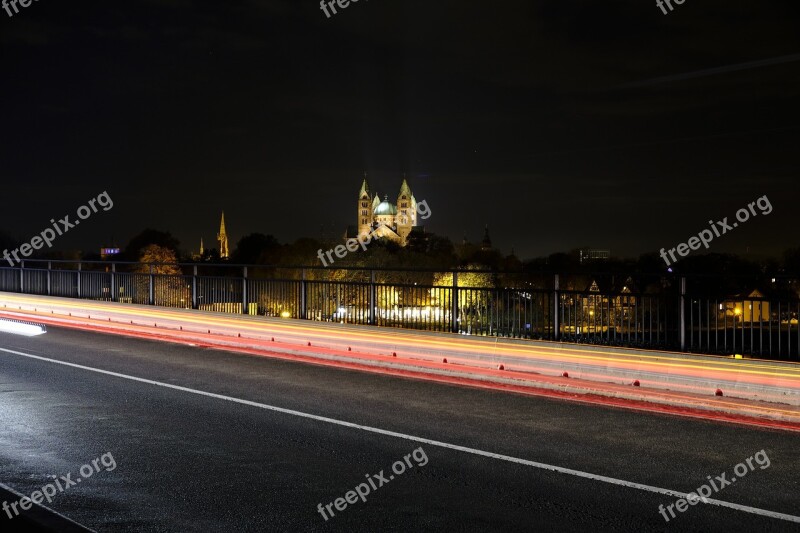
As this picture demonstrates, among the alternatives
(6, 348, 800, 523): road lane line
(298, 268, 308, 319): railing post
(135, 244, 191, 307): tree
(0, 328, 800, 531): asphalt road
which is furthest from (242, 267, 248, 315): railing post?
(0, 328, 800, 531): asphalt road

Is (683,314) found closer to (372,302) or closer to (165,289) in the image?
(372,302)

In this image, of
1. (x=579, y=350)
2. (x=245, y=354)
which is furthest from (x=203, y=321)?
(x=579, y=350)

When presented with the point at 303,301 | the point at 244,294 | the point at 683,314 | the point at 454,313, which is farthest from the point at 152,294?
the point at 683,314

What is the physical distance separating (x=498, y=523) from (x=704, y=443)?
3.78 metres

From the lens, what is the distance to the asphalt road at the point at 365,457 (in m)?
6.51

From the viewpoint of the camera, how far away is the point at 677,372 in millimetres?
12164

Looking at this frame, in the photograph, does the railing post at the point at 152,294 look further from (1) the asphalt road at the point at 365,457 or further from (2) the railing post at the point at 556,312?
(2) the railing post at the point at 556,312

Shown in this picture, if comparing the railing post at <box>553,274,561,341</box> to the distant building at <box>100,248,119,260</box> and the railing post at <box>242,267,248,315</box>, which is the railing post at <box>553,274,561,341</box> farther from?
the distant building at <box>100,248,119,260</box>

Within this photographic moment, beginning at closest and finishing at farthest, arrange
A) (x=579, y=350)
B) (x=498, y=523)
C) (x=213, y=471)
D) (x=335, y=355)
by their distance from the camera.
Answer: (x=498, y=523), (x=213, y=471), (x=579, y=350), (x=335, y=355)

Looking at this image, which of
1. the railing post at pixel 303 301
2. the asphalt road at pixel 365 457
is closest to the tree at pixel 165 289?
the railing post at pixel 303 301

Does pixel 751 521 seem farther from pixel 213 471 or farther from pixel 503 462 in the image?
pixel 213 471

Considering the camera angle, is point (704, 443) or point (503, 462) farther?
point (704, 443)

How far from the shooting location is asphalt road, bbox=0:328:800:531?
6512 millimetres

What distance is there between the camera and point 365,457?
8.37 metres
